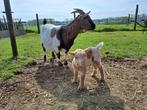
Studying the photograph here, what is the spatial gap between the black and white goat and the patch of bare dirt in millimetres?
599

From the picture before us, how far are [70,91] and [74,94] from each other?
0.53 ft

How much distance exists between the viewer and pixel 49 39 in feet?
19.4

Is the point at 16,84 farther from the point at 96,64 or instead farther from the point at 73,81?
the point at 96,64

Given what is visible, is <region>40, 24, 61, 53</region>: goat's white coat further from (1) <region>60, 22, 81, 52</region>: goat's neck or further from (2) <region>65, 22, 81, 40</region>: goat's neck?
(2) <region>65, 22, 81, 40</region>: goat's neck

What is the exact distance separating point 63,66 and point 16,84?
1.45 meters

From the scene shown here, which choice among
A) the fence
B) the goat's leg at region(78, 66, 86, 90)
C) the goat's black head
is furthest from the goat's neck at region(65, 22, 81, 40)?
the fence

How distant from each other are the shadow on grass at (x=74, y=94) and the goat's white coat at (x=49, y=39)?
739 mm

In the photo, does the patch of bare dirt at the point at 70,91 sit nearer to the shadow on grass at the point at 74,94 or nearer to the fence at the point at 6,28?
the shadow on grass at the point at 74,94

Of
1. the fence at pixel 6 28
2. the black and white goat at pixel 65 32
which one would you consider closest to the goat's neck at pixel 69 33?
the black and white goat at pixel 65 32

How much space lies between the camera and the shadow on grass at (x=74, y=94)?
369 centimetres

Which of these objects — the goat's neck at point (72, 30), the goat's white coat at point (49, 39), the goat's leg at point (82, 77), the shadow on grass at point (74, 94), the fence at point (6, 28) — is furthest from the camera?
the fence at point (6, 28)

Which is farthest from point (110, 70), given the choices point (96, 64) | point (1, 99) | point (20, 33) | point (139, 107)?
point (20, 33)

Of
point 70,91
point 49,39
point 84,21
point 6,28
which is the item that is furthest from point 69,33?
point 6,28

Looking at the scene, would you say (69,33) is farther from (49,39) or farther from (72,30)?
(49,39)
